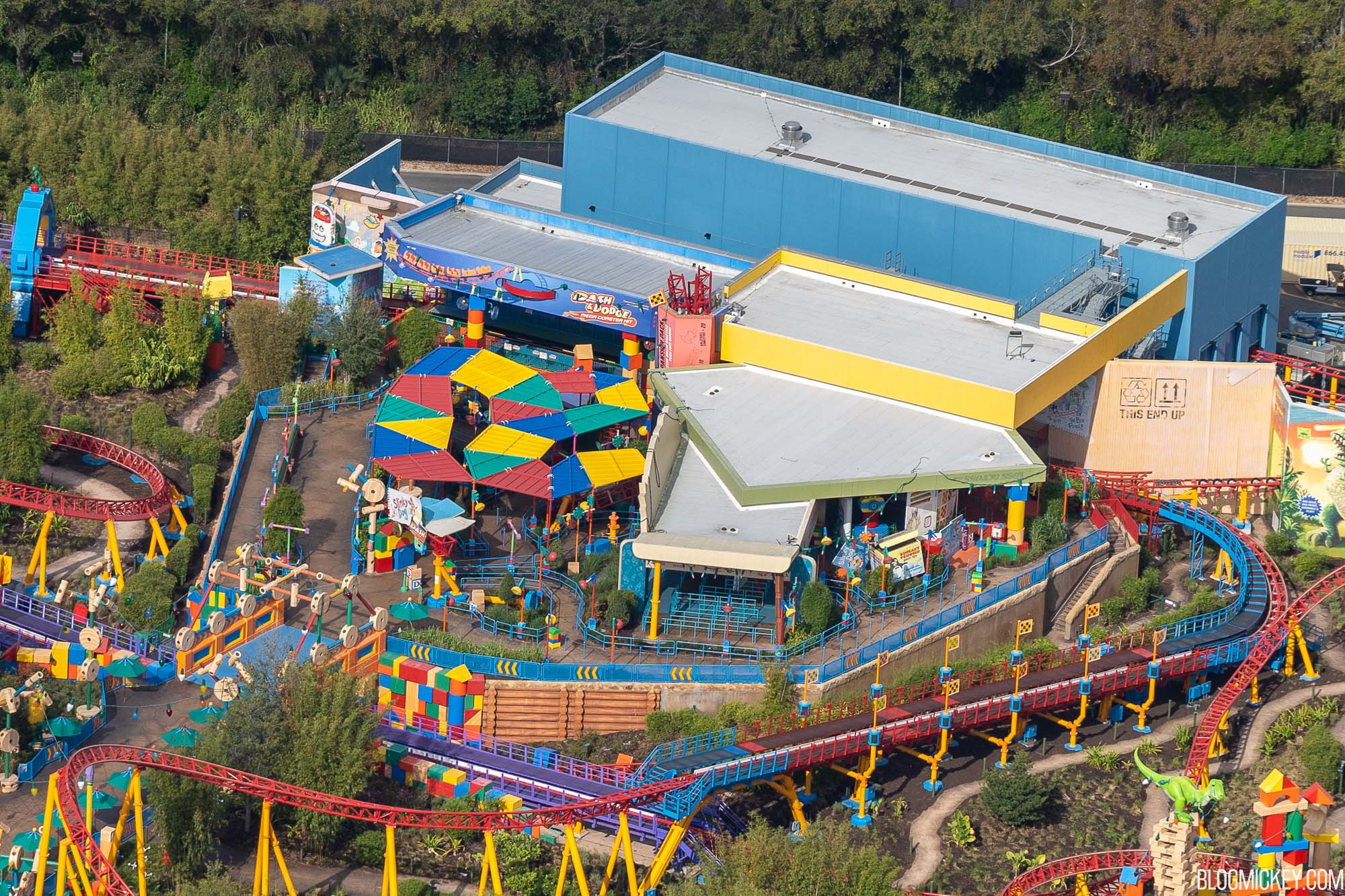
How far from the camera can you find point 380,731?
68.2 meters

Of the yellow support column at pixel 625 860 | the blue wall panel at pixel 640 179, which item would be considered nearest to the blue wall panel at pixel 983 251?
the blue wall panel at pixel 640 179

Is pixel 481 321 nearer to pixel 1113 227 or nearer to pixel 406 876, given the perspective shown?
pixel 1113 227

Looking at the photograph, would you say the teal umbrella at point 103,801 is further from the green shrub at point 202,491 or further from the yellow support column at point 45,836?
the green shrub at point 202,491

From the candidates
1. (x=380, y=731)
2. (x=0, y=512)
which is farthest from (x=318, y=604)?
(x=0, y=512)

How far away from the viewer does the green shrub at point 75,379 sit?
3474 inches

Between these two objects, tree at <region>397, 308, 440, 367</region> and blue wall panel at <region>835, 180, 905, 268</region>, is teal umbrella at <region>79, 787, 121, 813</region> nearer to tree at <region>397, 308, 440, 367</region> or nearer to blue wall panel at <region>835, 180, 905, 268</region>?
tree at <region>397, 308, 440, 367</region>

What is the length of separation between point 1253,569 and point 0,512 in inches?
1525

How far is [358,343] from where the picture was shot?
3430 inches

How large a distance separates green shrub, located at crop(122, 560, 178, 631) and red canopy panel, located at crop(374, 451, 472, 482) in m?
7.22

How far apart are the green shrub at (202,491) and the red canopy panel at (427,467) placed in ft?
23.6

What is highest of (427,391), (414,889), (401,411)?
(427,391)

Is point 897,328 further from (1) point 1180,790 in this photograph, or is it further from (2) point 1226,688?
(1) point 1180,790

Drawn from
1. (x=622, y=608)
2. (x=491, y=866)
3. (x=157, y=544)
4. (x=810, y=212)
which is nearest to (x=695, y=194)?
(x=810, y=212)

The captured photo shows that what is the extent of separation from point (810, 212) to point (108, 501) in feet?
88.0
